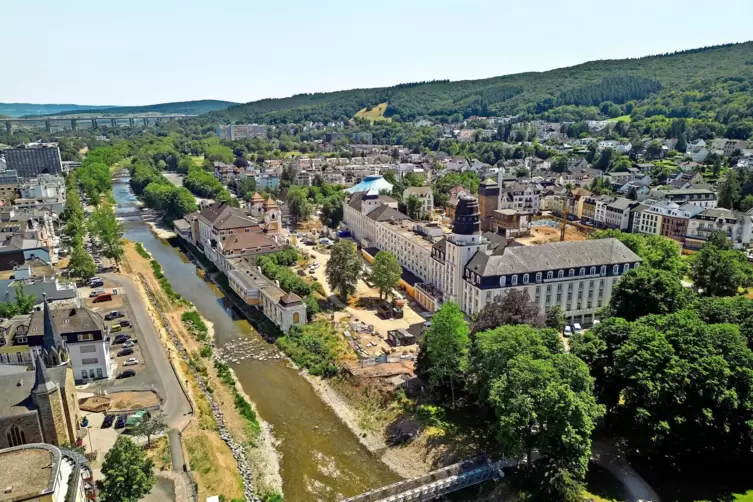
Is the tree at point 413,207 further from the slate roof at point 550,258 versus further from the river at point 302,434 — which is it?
the river at point 302,434

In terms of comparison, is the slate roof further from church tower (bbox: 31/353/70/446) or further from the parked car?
church tower (bbox: 31/353/70/446)

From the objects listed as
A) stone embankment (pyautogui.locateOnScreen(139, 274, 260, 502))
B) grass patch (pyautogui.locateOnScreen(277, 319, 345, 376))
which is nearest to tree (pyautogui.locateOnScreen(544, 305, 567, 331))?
grass patch (pyautogui.locateOnScreen(277, 319, 345, 376))

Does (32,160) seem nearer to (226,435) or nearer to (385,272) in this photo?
(385,272)

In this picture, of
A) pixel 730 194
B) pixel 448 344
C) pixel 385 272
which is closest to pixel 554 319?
pixel 448 344

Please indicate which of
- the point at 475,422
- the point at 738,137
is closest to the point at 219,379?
the point at 475,422

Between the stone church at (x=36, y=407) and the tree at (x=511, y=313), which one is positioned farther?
the tree at (x=511, y=313)

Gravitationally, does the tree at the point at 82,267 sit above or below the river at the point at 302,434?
above

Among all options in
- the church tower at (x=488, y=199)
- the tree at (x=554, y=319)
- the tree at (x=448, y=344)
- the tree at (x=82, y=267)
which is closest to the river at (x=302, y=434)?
the tree at (x=448, y=344)
